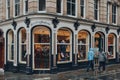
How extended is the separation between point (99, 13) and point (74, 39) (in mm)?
5538

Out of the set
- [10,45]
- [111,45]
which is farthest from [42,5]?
[111,45]

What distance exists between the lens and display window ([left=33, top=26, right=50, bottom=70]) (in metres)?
20.0

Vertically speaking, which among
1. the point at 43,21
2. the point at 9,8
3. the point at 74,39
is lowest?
the point at 74,39

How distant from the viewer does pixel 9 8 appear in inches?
930

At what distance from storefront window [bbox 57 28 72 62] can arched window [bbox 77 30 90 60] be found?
4.84 feet

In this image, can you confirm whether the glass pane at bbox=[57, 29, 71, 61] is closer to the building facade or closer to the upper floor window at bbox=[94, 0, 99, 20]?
the building facade

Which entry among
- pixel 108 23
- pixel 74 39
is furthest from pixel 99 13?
pixel 74 39

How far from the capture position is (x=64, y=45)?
21.6 metres

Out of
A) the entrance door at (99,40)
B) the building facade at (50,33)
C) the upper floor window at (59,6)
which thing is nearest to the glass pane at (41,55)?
the building facade at (50,33)

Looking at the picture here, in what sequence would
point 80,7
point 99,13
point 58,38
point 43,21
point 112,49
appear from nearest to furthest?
1. point 43,21
2. point 58,38
3. point 80,7
4. point 99,13
5. point 112,49

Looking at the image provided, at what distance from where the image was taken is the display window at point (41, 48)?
20.0m

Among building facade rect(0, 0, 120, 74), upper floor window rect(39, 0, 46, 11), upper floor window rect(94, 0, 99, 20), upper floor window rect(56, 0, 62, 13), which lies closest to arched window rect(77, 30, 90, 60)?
building facade rect(0, 0, 120, 74)

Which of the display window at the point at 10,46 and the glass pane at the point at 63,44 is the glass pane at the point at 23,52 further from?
the glass pane at the point at 63,44

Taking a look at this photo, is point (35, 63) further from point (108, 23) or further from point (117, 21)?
point (117, 21)
